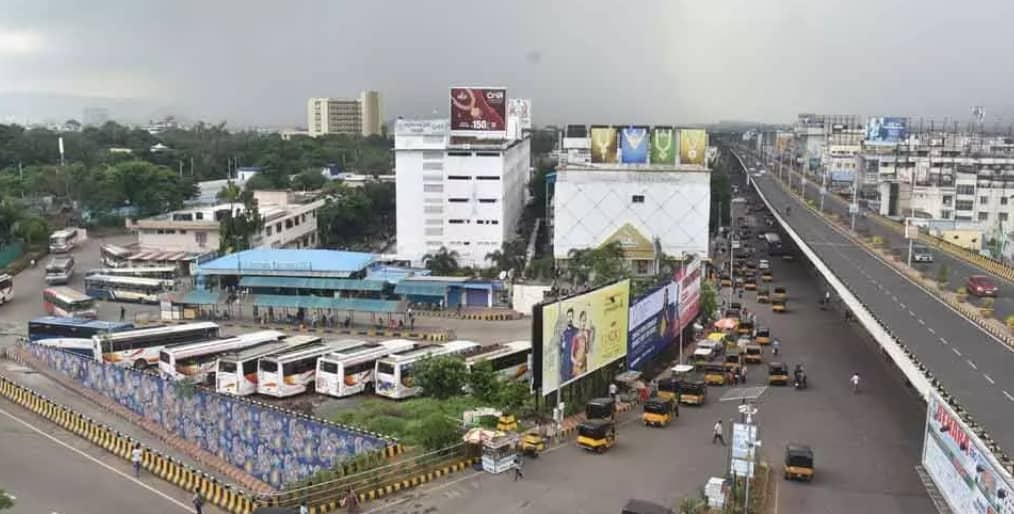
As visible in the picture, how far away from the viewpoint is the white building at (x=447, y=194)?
Answer: 47.0 metres

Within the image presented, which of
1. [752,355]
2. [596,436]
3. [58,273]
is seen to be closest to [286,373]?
[596,436]

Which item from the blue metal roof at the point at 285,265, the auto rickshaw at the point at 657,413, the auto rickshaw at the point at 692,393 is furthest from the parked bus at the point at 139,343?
the auto rickshaw at the point at 692,393

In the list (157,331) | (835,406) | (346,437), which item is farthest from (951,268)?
(157,331)

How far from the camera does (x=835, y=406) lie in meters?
22.3

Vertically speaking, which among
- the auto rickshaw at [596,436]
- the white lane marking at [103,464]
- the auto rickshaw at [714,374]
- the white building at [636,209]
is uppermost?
the white building at [636,209]

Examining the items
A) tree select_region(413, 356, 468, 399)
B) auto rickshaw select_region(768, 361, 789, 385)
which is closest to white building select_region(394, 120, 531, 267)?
auto rickshaw select_region(768, 361, 789, 385)

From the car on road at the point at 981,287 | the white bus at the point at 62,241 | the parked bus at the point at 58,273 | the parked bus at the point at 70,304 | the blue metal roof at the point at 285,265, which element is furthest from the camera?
the white bus at the point at 62,241

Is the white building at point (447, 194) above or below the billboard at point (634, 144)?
below

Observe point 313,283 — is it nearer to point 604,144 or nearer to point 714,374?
point 714,374

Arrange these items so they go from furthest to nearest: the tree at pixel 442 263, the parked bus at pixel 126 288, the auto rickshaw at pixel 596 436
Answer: the tree at pixel 442 263 < the parked bus at pixel 126 288 < the auto rickshaw at pixel 596 436

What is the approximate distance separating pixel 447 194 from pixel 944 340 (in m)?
29.6

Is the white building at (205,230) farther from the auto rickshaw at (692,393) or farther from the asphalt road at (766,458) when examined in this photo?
the asphalt road at (766,458)

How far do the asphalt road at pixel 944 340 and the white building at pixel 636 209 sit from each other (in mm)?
8786

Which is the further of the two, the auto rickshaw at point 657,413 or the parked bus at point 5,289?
the parked bus at point 5,289
